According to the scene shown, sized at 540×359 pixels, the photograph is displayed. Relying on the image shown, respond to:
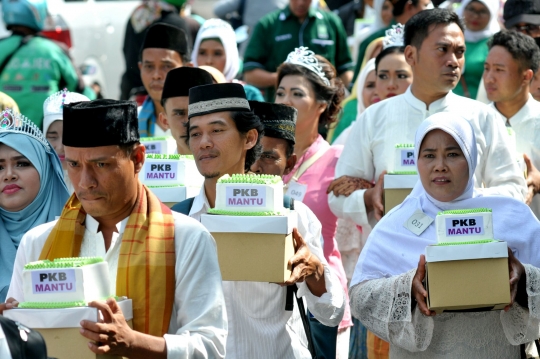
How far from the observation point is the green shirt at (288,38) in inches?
387

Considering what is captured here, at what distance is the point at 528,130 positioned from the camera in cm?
698

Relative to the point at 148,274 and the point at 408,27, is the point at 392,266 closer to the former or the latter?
the point at 148,274

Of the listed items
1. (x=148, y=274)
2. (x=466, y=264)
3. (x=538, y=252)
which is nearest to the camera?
(x=148, y=274)

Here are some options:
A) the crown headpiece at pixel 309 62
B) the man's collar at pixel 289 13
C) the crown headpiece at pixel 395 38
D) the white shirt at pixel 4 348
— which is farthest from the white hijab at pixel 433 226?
the man's collar at pixel 289 13

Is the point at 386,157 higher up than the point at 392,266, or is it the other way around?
the point at 386,157

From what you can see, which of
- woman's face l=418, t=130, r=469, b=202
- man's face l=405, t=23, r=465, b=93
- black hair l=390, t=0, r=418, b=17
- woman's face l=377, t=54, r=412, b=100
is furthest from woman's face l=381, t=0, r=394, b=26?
woman's face l=418, t=130, r=469, b=202

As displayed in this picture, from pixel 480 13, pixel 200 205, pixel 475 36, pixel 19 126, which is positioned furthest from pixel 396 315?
pixel 480 13

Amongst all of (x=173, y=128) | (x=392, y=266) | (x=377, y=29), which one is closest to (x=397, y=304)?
(x=392, y=266)

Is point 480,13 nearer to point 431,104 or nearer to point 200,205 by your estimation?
point 431,104

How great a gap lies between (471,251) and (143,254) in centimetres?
141

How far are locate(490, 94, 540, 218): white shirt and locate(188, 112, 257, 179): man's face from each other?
236cm

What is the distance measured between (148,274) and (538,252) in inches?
75.6

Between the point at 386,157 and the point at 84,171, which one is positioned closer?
the point at 84,171

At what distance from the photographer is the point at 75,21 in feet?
48.2
